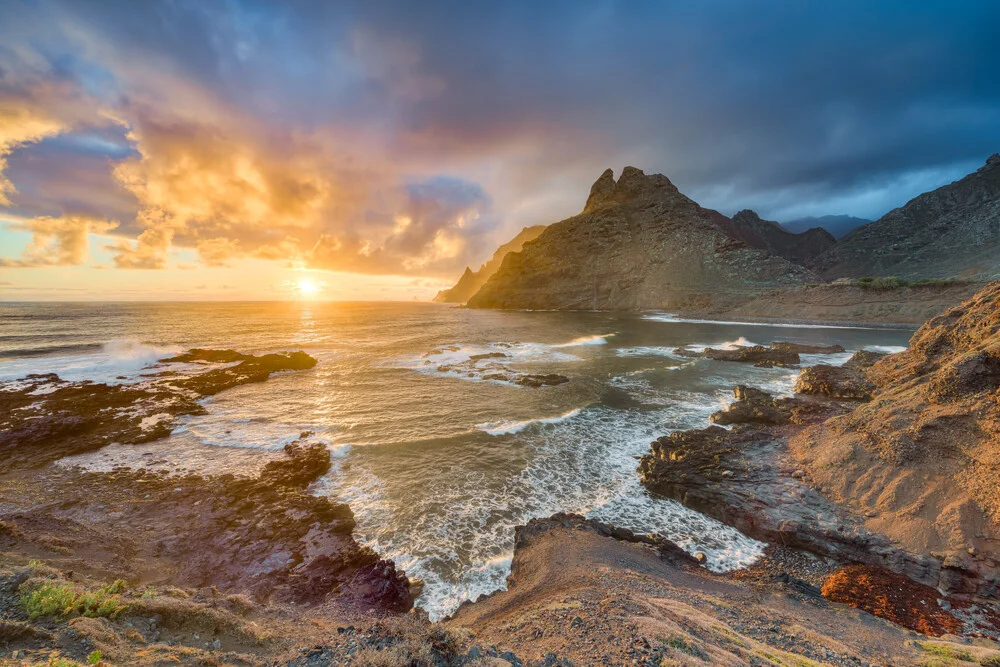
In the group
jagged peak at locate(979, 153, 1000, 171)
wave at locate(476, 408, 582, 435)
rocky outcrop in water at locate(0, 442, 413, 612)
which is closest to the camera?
rocky outcrop in water at locate(0, 442, 413, 612)

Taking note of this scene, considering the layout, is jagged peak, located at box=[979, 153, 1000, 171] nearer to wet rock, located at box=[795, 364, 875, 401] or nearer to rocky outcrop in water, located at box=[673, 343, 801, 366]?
rocky outcrop in water, located at box=[673, 343, 801, 366]

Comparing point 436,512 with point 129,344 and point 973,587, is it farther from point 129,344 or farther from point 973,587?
point 129,344

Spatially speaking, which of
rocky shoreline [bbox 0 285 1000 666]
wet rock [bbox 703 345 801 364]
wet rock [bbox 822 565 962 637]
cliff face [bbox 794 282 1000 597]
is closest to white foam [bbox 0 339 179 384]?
rocky shoreline [bbox 0 285 1000 666]

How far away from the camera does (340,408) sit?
2156 cm

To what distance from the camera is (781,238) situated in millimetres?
A: 174250

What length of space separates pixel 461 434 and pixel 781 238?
220 metres

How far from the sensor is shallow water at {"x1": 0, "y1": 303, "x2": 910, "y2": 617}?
9.87m

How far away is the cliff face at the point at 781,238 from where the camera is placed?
158 m

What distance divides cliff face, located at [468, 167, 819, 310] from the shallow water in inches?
2245

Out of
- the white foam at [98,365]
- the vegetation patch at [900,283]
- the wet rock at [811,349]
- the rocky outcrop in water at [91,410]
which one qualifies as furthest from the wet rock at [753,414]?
the vegetation patch at [900,283]

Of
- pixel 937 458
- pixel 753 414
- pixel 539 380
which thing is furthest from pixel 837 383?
pixel 539 380

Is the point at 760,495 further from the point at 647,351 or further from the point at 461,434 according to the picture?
the point at 647,351

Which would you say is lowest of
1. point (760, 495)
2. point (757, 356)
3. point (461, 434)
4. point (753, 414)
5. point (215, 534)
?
point (215, 534)

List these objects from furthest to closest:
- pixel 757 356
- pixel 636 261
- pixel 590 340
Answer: pixel 636 261 → pixel 590 340 → pixel 757 356
